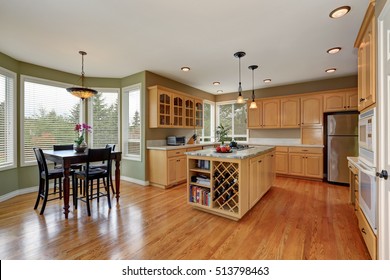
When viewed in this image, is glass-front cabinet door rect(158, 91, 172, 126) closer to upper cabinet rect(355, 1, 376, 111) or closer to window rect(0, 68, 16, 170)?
window rect(0, 68, 16, 170)

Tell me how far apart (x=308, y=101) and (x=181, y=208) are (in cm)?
409

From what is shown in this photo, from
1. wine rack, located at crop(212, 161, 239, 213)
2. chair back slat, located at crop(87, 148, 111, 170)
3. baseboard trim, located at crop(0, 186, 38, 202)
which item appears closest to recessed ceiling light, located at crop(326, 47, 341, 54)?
wine rack, located at crop(212, 161, 239, 213)

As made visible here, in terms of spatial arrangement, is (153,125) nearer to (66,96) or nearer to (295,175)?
(66,96)

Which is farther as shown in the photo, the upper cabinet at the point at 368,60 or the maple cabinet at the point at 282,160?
the maple cabinet at the point at 282,160

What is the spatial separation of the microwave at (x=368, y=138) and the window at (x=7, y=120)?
16.7 ft

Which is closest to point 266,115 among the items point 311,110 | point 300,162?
point 311,110

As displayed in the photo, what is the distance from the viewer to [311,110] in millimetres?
4523

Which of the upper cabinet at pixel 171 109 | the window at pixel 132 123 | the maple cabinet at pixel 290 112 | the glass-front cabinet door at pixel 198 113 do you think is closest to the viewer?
the upper cabinet at pixel 171 109

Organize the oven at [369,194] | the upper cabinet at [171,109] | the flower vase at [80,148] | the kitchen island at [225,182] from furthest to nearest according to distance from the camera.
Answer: the upper cabinet at [171,109] → the flower vase at [80,148] → the kitchen island at [225,182] → the oven at [369,194]

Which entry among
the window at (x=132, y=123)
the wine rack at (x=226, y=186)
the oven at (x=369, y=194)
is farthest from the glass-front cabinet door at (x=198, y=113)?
the oven at (x=369, y=194)

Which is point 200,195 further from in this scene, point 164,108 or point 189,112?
point 189,112

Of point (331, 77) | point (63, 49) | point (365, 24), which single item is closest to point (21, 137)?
point (63, 49)

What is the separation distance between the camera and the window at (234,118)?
5922 millimetres

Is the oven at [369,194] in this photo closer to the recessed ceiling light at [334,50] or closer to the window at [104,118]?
the recessed ceiling light at [334,50]
